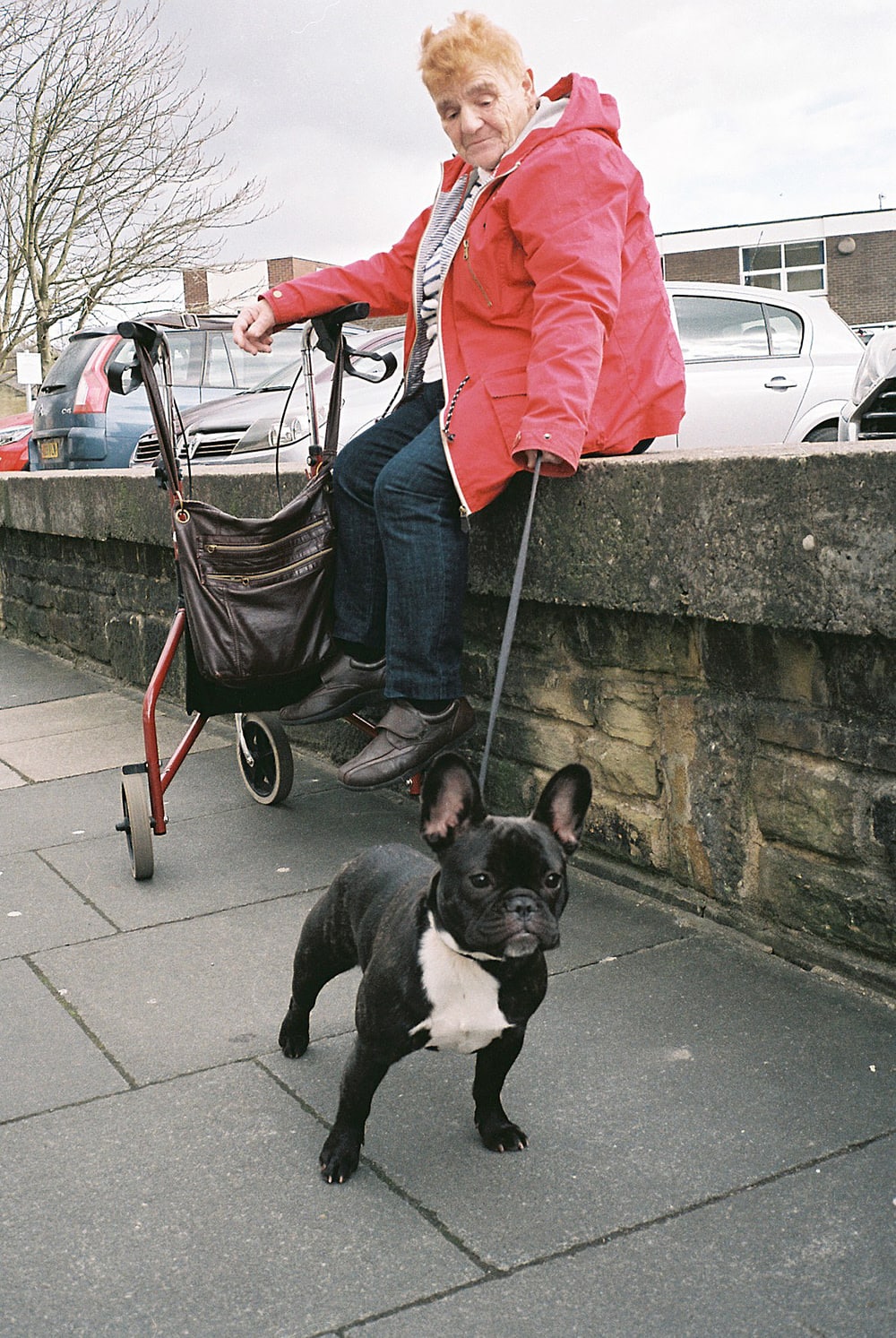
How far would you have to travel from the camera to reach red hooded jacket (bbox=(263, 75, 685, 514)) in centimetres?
332

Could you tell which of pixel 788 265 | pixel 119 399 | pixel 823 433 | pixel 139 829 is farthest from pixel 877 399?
pixel 788 265

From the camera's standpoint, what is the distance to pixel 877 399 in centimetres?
507

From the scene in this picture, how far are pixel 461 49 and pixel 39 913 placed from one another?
2.62 metres

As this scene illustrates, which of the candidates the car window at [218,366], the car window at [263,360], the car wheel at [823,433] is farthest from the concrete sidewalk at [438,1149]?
the car window at [218,366]

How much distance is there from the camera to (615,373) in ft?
12.0

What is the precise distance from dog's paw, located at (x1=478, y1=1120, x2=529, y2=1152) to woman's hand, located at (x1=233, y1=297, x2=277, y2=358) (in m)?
2.62

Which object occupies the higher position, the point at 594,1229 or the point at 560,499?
the point at 560,499

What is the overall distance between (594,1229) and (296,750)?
3.54m

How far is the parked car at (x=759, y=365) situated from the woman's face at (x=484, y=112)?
5.89 metres

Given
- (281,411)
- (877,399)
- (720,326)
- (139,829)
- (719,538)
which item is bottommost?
(139,829)

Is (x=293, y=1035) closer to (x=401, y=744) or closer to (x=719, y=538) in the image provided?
(x=401, y=744)

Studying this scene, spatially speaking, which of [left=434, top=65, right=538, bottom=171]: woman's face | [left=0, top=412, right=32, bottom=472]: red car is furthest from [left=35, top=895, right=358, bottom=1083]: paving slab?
[left=0, top=412, right=32, bottom=472]: red car

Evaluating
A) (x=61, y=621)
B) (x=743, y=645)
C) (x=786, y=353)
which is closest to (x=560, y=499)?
(x=743, y=645)

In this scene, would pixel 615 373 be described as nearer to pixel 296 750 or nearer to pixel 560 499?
pixel 560 499
